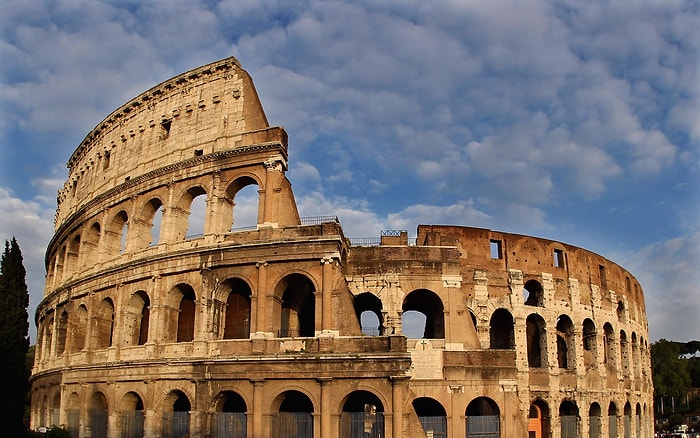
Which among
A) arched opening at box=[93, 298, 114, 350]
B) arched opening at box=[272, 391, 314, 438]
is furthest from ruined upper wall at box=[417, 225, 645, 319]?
arched opening at box=[93, 298, 114, 350]

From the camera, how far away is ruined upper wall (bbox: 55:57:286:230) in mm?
21188

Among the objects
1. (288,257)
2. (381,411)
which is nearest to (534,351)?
(381,411)

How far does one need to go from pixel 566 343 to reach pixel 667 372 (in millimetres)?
30688

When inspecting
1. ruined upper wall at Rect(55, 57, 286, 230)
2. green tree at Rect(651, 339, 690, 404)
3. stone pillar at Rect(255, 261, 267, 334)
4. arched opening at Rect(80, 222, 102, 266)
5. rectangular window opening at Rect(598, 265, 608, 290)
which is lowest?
green tree at Rect(651, 339, 690, 404)

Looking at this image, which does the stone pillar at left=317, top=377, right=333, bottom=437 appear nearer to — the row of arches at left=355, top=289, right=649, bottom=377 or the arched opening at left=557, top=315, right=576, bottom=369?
the row of arches at left=355, top=289, right=649, bottom=377

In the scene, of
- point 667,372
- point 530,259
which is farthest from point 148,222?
point 667,372

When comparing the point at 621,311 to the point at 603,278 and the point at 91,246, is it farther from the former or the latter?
the point at 91,246

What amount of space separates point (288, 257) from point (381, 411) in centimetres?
535

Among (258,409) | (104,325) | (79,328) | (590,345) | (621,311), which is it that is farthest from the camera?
(621,311)

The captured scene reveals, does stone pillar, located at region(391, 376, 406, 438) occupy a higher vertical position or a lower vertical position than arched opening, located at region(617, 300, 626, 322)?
lower

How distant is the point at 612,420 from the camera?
26828 mm

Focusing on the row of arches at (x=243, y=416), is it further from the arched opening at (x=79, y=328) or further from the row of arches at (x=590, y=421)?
the row of arches at (x=590, y=421)

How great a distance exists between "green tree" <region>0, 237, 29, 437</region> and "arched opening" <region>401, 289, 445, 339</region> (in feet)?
40.8

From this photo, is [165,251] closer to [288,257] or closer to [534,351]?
[288,257]
